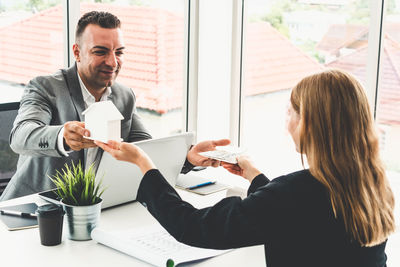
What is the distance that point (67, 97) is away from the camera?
90.3 inches

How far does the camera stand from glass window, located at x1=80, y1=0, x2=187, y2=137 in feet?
11.1

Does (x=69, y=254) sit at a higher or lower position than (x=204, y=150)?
lower

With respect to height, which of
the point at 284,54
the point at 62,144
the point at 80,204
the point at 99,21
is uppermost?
the point at 99,21

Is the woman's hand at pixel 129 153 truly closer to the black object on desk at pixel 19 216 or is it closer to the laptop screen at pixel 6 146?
the black object on desk at pixel 19 216

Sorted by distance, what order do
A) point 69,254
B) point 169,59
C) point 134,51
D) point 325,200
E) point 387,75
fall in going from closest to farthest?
point 325,200 < point 69,254 < point 387,75 < point 134,51 < point 169,59

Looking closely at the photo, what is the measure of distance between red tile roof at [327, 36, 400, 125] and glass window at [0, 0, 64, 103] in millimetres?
1796

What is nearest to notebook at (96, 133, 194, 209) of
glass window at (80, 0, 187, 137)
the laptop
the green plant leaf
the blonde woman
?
the laptop

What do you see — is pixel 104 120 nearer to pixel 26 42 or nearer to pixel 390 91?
pixel 26 42

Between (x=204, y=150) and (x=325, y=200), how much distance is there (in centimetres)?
81

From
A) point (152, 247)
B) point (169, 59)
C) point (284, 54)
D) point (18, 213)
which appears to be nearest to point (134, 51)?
point (169, 59)

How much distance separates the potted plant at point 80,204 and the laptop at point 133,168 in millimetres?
99

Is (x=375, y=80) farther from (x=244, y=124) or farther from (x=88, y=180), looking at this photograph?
(x=88, y=180)

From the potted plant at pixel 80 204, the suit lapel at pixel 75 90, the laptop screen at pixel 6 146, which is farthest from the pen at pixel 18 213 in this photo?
the suit lapel at pixel 75 90

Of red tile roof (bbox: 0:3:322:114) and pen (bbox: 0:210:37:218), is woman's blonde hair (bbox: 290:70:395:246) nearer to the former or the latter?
pen (bbox: 0:210:37:218)
